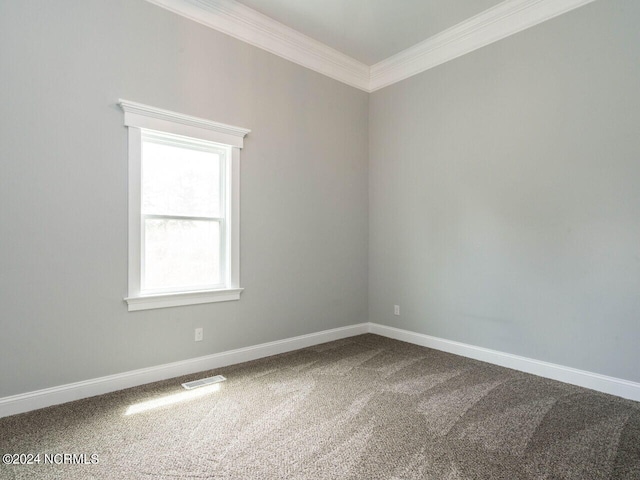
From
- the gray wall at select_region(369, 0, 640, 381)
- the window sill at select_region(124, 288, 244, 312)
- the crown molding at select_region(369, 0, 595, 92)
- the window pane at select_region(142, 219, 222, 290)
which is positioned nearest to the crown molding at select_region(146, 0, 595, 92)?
the crown molding at select_region(369, 0, 595, 92)

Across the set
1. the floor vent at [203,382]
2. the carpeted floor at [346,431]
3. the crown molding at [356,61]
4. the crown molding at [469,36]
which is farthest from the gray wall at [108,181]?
the crown molding at [469,36]

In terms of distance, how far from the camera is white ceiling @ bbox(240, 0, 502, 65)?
131 inches

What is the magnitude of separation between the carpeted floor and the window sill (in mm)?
632

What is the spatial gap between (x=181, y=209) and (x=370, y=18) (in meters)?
2.58

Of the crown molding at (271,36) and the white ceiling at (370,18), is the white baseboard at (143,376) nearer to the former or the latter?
the crown molding at (271,36)

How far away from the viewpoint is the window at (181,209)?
114 inches

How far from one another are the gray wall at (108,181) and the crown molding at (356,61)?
13 centimetres

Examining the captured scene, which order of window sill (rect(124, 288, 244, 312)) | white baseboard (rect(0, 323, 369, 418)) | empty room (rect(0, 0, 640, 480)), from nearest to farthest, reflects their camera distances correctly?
empty room (rect(0, 0, 640, 480)) < white baseboard (rect(0, 323, 369, 418)) < window sill (rect(124, 288, 244, 312))

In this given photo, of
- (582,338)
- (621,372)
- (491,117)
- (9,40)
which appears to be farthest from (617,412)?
(9,40)

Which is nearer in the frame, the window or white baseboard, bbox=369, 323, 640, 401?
white baseboard, bbox=369, 323, 640, 401

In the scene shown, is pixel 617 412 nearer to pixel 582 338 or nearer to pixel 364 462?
pixel 582 338

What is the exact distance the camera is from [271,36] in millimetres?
3662

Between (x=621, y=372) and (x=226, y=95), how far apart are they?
4017mm

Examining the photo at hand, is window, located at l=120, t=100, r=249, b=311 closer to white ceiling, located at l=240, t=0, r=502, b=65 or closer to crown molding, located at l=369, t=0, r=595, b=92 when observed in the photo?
white ceiling, located at l=240, t=0, r=502, b=65
